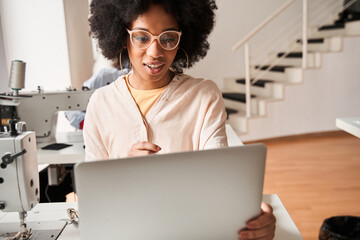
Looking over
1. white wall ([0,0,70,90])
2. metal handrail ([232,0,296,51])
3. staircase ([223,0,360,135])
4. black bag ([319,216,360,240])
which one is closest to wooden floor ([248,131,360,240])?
staircase ([223,0,360,135])

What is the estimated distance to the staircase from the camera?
5094 millimetres

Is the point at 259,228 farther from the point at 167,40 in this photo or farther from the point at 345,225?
the point at 167,40

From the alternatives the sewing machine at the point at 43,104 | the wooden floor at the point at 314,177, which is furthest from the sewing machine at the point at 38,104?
the wooden floor at the point at 314,177

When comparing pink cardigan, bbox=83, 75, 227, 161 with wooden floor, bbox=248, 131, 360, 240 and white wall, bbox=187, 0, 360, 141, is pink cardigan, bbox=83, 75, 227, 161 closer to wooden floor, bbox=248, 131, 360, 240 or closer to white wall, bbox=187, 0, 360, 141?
wooden floor, bbox=248, 131, 360, 240

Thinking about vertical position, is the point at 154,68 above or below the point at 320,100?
above

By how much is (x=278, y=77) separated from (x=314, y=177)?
243 cm

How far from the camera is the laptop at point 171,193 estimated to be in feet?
2.39

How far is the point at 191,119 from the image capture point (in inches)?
49.4

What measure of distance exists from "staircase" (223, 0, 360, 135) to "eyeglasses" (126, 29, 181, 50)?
3.90 m

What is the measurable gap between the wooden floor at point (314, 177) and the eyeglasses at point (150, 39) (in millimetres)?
1864

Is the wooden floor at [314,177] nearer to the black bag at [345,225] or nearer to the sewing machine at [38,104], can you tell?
the black bag at [345,225]

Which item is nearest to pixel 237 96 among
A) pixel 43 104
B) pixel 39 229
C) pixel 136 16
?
pixel 43 104

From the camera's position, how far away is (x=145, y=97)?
1279 millimetres

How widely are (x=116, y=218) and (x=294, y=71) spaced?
488 cm
